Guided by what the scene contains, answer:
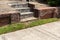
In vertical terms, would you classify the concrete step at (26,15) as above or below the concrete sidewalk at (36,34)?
above

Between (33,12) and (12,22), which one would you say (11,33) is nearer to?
(12,22)

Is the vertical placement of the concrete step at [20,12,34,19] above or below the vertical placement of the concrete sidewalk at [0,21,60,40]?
above

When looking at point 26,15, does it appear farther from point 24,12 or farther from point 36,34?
point 36,34

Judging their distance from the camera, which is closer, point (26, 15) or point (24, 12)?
point (26, 15)

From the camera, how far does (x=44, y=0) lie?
8312 millimetres

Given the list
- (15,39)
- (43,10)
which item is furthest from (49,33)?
(43,10)

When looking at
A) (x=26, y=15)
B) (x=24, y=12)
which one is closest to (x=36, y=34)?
(x=26, y=15)

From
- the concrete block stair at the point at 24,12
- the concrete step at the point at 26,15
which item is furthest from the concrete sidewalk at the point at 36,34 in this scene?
the concrete step at the point at 26,15

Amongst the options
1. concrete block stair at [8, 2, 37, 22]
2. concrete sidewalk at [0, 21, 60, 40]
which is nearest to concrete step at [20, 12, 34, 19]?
concrete block stair at [8, 2, 37, 22]

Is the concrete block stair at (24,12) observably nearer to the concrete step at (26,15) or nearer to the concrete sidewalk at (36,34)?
the concrete step at (26,15)

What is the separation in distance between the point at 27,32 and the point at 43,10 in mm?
2004

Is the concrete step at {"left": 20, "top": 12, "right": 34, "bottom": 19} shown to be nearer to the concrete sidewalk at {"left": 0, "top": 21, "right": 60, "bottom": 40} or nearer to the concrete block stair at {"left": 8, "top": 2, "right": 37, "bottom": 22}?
the concrete block stair at {"left": 8, "top": 2, "right": 37, "bottom": 22}

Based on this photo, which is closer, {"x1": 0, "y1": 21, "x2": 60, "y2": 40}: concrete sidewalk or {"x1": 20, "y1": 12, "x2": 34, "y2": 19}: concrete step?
{"x1": 0, "y1": 21, "x2": 60, "y2": 40}: concrete sidewalk

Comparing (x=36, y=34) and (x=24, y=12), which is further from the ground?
(x=24, y=12)
